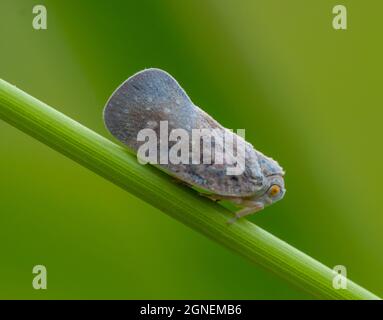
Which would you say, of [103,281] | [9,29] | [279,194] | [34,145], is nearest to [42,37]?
[9,29]

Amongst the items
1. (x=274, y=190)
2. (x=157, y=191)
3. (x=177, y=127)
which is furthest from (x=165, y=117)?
(x=274, y=190)

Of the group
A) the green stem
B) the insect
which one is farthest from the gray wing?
the green stem

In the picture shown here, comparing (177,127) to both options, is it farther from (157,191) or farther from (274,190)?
(274,190)

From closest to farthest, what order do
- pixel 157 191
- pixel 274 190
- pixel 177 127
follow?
pixel 157 191 → pixel 177 127 → pixel 274 190

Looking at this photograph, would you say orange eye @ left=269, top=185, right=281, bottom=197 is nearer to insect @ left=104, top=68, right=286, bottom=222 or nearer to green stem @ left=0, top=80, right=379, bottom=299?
insect @ left=104, top=68, right=286, bottom=222

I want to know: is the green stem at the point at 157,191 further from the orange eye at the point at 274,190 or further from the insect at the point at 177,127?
the orange eye at the point at 274,190

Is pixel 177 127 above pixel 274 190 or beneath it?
above

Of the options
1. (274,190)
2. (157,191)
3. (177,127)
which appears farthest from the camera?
(274,190)
